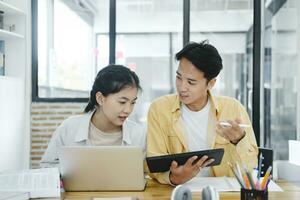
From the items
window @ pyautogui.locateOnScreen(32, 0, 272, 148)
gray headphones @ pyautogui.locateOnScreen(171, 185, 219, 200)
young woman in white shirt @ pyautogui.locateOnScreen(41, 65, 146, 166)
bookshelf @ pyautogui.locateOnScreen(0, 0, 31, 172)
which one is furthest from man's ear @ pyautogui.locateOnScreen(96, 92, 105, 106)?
window @ pyautogui.locateOnScreen(32, 0, 272, 148)

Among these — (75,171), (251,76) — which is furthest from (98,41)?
(75,171)

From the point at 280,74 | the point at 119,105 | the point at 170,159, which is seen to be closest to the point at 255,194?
the point at 170,159

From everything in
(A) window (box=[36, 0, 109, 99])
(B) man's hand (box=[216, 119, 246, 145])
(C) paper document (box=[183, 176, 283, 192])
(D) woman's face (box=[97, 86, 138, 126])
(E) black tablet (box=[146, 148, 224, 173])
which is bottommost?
(C) paper document (box=[183, 176, 283, 192])

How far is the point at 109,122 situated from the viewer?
206 centimetres

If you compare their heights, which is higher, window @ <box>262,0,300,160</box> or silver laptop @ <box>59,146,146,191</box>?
window @ <box>262,0,300,160</box>

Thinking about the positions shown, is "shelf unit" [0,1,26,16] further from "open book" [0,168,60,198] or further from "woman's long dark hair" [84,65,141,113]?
"open book" [0,168,60,198]

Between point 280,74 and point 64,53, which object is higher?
point 64,53

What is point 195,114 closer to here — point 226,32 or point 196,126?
point 196,126

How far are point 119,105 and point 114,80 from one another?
0.43ft

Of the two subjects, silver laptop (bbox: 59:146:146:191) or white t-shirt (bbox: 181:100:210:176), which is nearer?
silver laptop (bbox: 59:146:146:191)

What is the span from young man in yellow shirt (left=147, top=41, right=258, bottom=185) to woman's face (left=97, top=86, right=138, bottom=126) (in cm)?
13

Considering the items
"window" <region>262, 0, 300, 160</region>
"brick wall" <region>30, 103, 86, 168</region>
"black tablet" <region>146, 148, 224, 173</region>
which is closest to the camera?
"black tablet" <region>146, 148, 224, 173</region>

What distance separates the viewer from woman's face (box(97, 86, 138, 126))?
2.02m

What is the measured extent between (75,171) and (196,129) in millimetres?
698
